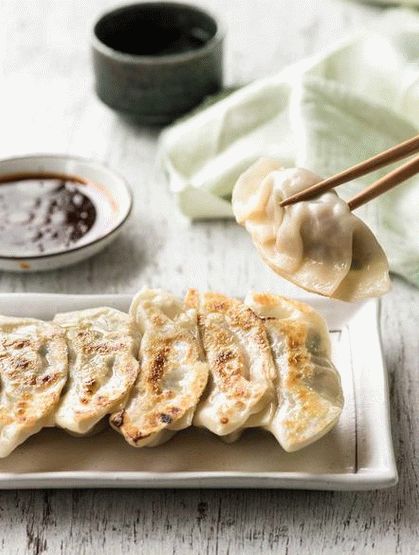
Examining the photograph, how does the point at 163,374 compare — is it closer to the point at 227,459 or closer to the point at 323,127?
the point at 227,459

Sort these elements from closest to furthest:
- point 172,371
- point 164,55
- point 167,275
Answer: point 172,371 → point 167,275 → point 164,55

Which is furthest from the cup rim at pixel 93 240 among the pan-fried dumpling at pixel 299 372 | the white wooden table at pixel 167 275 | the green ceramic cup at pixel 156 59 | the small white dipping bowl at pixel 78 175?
the pan-fried dumpling at pixel 299 372

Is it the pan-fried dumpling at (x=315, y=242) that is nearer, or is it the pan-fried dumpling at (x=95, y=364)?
the pan-fried dumpling at (x=95, y=364)

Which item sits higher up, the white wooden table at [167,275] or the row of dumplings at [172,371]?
the row of dumplings at [172,371]

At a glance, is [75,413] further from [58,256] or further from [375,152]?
[375,152]

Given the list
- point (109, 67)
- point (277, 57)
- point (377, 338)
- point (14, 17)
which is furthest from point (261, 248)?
point (14, 17)

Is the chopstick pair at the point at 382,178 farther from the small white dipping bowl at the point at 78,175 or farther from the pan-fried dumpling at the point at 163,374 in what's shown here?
the small white dipping bowl at the point at 78,175

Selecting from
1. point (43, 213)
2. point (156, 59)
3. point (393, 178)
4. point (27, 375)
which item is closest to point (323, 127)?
point (156, 59)

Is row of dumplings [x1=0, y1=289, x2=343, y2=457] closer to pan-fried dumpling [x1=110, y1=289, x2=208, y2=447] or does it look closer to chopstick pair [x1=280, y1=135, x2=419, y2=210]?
pan-fried dumpling [x1=110, y1=289, x2=208, y2=447]
